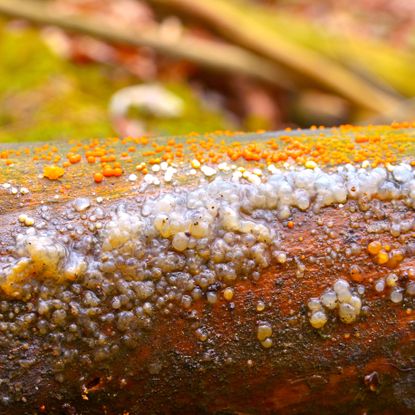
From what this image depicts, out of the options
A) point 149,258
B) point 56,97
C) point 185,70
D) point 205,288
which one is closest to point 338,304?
point 205,288

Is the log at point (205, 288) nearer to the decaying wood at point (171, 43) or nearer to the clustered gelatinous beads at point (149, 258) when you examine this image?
the clustered gelatinous beads at point (149, 258)

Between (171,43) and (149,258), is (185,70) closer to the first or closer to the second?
(171,43)

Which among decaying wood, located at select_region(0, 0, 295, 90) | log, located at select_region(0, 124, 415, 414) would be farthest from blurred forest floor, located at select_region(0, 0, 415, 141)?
log, located at select_region(0, 124, 415, 414)

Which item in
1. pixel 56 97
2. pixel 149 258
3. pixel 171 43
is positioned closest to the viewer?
pixel 149 258

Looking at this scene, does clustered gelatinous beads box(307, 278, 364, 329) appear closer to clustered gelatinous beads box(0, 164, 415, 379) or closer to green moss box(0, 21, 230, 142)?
clustered gelatinous beads box(0, 164, 415, 379)

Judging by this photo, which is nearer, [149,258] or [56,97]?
[149,258]

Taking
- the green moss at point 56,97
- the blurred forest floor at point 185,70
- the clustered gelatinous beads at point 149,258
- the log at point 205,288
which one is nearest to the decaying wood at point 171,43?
the blurred forest floor at point 185,70
